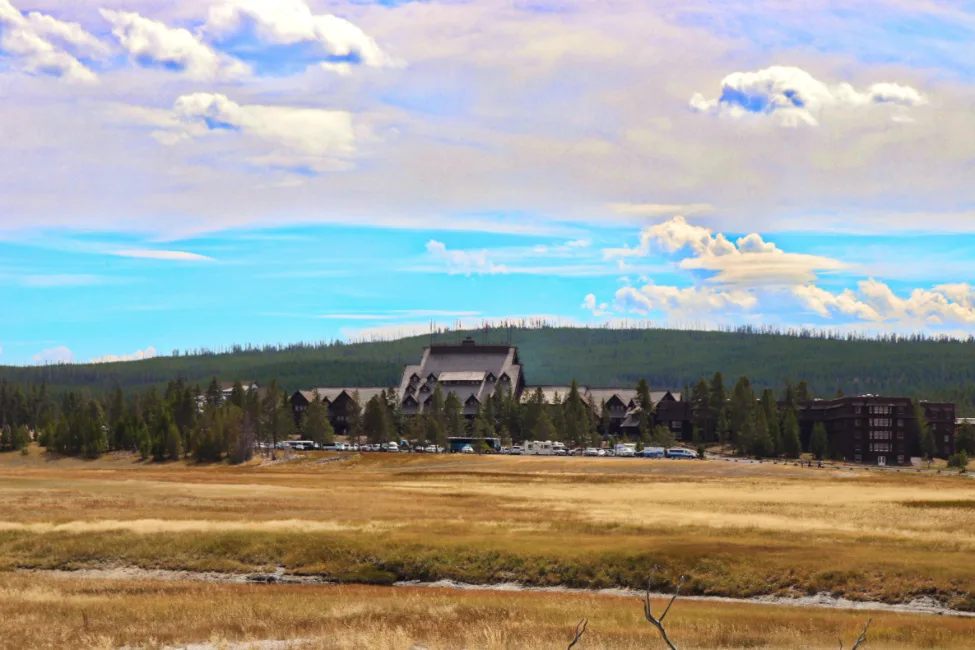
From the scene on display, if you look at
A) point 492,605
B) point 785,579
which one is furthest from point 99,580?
point 785,579

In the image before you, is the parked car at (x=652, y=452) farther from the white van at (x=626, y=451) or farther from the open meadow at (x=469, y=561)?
the open meadow at (x=469, y=561)

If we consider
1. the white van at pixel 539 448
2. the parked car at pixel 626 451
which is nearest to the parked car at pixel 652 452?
the parked car at pixel 626 451

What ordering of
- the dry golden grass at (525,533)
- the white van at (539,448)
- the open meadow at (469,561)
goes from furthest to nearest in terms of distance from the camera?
the white van at (539,448)
the dry golden grass at (525,533)
the open meadow at (469,561)

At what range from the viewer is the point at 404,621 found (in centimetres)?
3494

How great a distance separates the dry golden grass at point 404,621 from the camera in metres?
31.9

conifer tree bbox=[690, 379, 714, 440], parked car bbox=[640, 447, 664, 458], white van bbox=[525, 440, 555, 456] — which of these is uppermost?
conifer tree bbox=[690, 379, 714, 440]

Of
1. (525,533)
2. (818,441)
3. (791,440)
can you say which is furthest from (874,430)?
(525,533)

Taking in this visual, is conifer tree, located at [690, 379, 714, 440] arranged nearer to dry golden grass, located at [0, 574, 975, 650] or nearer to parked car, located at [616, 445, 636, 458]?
parked car, located at [616, 445, 636, 458]

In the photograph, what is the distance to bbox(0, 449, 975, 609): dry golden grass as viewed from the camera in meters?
45.7

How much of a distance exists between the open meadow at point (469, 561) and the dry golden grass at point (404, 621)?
0.41ft

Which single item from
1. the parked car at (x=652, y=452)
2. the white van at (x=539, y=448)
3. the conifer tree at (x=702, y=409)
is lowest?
the parked car at (x=652, y=452)

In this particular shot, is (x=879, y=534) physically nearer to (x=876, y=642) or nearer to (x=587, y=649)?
(x=876, y=642)

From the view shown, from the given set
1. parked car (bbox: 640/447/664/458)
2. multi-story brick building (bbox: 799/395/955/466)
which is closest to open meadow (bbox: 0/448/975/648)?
parked car (bbox: 640/447/664/458)

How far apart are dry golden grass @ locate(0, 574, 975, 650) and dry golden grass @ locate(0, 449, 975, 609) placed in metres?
4.97
